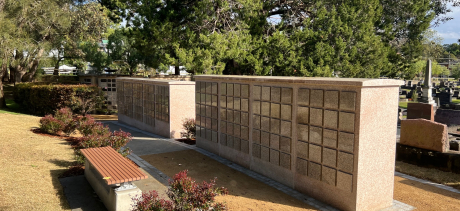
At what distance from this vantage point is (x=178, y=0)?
1738 centimetres

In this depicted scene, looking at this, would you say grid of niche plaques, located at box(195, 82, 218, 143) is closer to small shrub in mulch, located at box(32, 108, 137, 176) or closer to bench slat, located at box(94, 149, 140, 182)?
small shrub in mulch, located at box(32, 108, 137, 176)

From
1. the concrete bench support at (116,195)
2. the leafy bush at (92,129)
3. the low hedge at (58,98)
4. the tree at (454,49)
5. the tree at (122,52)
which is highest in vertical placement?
the tree at (454,49)

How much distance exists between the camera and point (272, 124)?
782 cm

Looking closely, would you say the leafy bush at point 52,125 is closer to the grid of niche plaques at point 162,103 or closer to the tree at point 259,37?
the grid of niche plaques at point 162,103

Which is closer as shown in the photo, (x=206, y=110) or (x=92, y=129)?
(x=92, y=129)

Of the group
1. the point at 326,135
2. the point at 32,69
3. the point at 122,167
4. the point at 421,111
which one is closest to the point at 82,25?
the point at 32,69

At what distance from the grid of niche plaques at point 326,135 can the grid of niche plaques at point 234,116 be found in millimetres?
1986

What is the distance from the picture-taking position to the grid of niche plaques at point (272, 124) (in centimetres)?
734

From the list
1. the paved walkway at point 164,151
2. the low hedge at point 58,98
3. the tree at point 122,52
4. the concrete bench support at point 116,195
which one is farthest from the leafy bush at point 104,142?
the tree at point 122,52

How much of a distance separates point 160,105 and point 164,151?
9.58 feet

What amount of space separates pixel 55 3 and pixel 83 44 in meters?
6.06

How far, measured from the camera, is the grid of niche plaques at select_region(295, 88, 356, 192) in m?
6.02

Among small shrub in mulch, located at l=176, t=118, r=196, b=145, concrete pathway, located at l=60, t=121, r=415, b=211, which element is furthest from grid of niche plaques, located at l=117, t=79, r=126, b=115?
concrete pathway, located at l=60, t=121, r=415, b=211

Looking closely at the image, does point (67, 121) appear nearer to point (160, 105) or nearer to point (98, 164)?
point (160, 105)
